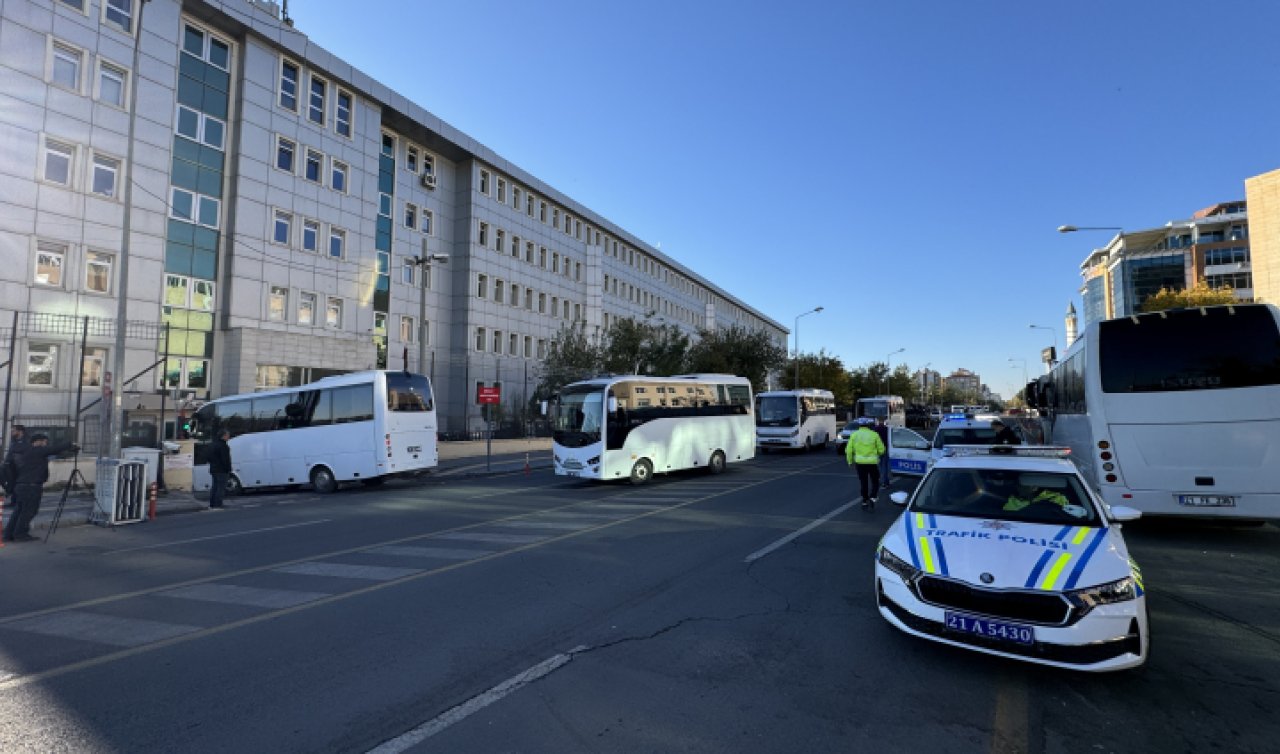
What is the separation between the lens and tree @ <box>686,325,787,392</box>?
46.2 m

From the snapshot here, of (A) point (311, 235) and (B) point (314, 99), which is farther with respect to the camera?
(B) point (314, 99)

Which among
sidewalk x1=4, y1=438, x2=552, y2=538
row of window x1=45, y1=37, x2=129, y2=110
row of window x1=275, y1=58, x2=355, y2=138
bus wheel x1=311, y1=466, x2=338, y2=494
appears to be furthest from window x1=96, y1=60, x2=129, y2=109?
bus wheel x1=311, y1=466, x2=338, y2=494

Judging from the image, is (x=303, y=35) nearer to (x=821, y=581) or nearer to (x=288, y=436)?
(x=288, y=436)

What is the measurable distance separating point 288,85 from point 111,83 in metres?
7.57

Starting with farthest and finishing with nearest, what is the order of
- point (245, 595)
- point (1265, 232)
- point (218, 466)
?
point (1265, 232) → point (218, 466) → point (245, 595)

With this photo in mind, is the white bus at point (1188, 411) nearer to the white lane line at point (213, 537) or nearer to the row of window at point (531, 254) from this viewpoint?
the white lane line at point (213, 537)

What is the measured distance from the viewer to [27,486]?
10695 mm

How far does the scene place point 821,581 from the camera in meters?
6.99

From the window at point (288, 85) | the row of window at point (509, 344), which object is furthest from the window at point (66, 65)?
the row of window at point (509, 344)

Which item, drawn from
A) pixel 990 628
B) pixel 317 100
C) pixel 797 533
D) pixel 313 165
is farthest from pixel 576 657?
pixel 317 100

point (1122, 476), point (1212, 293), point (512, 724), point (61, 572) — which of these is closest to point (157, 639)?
point (512, 724)

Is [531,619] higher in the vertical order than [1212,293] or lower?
lower

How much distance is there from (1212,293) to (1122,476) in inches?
1476

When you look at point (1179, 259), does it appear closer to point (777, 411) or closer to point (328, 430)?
point (777, 411)
